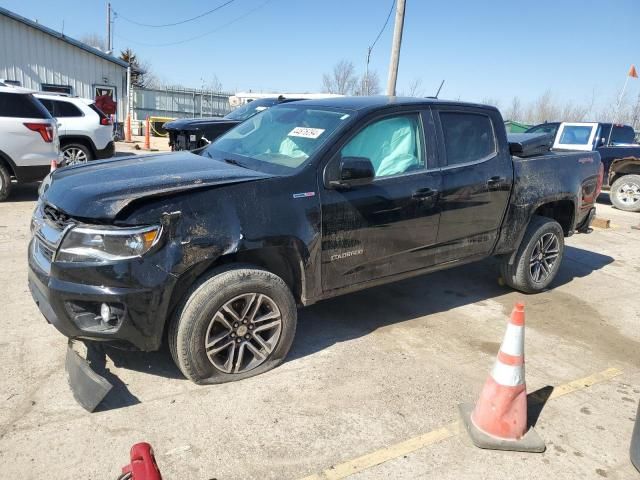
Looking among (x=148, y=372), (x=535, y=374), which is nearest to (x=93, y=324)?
(x=148, y=372)

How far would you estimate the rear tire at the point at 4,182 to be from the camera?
793 centimetres

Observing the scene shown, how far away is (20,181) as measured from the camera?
26.3 feet

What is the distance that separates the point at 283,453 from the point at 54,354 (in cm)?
187

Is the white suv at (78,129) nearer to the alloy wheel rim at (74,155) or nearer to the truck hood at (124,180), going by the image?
the alloy wheel rim at (74,155)

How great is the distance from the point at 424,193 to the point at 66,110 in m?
9.19

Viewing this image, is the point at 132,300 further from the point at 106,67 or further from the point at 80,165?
the point at 106,67

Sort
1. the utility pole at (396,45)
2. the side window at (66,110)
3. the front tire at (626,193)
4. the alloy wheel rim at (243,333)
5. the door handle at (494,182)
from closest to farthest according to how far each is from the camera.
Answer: the alloy wheel rim at (243,333)
the door handle at (494,182)
the side window at (66,110)
the front tire at (626,193)
the utility pole at (396,45)

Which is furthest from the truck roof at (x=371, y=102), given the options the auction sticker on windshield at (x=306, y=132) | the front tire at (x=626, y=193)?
the front tire at (x=626, y=193)

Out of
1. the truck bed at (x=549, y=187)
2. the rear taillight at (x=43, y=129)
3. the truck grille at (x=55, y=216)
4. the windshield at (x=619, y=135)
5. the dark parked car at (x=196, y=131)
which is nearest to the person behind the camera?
the truck grille at (x=55, y=216)

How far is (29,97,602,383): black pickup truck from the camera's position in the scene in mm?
2854

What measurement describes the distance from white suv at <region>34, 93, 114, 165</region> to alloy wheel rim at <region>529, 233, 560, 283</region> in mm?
8815

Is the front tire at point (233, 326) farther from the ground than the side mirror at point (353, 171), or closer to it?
closer to it

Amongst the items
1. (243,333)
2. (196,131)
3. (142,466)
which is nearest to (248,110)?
(196,131)

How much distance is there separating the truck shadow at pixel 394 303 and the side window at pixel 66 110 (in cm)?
834
